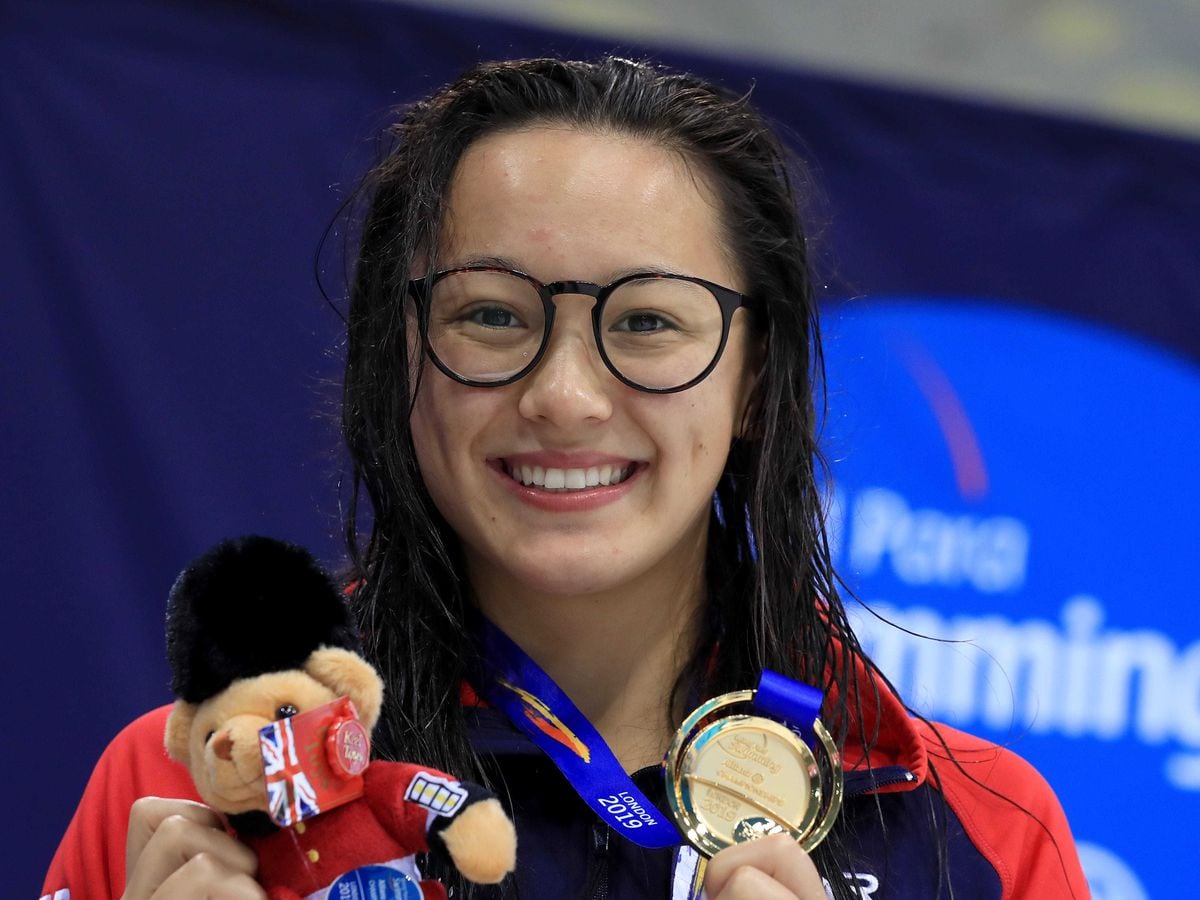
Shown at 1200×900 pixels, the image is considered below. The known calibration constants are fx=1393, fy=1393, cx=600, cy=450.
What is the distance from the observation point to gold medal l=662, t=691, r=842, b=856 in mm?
1218

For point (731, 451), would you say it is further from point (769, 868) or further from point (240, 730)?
point (240, 730)

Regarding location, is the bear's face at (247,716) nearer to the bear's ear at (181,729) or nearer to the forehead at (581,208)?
the bear's ear at (181,729)

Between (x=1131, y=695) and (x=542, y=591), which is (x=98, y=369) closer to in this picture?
(x=542, y=591)

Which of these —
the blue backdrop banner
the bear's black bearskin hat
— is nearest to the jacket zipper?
the bear's black bearskin hat

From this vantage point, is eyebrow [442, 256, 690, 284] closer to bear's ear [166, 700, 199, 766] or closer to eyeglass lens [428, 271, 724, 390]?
eyeglass lens [428, 271, 724, 390]

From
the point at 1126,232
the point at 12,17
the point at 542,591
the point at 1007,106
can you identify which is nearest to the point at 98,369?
the point at 12,17

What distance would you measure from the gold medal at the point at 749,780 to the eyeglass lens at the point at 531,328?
1.11 ft

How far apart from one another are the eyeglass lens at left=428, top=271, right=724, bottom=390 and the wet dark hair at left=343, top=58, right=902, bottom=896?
0.08m

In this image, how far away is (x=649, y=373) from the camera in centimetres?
135

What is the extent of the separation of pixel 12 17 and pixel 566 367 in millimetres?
1256

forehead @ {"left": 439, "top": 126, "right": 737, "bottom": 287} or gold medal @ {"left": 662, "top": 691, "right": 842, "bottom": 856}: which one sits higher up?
forehead @ {"left": 439, "top": 126, "right": 737, "bottom": 287}

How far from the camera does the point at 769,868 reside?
114cm

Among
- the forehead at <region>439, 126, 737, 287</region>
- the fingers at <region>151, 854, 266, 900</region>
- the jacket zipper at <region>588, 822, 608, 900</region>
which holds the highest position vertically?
the forehead at <region>439, 126, 737, 287</region>

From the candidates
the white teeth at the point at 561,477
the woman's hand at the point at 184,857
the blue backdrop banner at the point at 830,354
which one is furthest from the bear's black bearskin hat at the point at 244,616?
the blue backdrop banner at the point at 830,354
